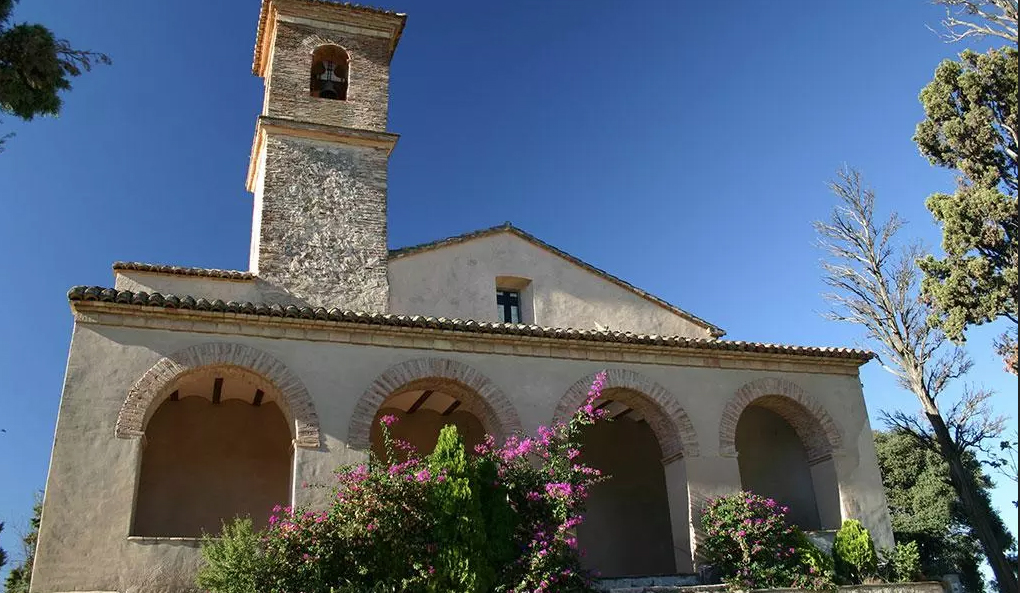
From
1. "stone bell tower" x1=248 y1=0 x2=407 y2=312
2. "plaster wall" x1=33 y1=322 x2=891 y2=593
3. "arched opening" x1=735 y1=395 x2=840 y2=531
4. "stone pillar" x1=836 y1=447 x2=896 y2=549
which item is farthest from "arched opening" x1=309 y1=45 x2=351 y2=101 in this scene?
"stone pillar" x1=836 y1=447 x2=896 y2=549

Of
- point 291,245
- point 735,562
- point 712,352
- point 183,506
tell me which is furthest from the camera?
point 291,245

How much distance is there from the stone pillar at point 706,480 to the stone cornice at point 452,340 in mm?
1593

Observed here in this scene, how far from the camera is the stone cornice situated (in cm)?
1093

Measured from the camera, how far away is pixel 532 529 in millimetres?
10484

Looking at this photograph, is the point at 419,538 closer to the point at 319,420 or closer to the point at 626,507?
the point at 319,420

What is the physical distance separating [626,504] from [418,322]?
5.79 meters

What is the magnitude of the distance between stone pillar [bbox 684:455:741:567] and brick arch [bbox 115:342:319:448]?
219 inches

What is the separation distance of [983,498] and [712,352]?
14.0 meters

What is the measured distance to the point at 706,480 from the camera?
41.7 feet

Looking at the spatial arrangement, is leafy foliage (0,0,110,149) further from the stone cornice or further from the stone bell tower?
the stone bell tower

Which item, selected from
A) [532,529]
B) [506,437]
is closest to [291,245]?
[506,437]

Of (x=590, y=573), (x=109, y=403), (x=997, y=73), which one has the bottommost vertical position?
(x=590, y=573)

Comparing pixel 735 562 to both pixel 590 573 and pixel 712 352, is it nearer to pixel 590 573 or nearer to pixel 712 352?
pixel 590 573

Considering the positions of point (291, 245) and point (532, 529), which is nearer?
point (532, 529)
